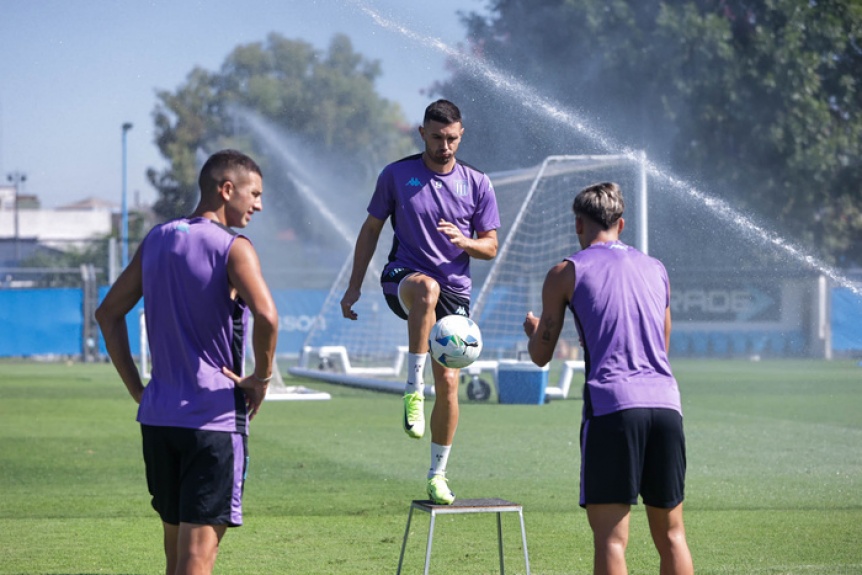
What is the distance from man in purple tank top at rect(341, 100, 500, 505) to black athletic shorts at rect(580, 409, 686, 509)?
85.8 inches

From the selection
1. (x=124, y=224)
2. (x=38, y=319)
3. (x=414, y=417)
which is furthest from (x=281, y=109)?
(x=414, y=417)

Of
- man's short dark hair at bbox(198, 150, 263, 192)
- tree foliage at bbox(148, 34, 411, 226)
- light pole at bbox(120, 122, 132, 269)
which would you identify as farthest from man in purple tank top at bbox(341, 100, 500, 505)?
tree foliage at bbox(148, 34, 411, 226)

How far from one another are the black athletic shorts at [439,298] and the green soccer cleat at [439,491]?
103 cm

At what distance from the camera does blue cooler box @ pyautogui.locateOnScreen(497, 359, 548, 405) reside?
20.0 metres

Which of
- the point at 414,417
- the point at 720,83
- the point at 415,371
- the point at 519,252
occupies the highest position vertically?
the point at 720,83

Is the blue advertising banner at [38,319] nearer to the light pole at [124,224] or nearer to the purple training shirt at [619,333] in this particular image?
the light pole at [124,224]

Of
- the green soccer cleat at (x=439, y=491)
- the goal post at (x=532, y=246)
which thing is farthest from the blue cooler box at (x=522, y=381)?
the green soccer cleat at (x=439, y=491)

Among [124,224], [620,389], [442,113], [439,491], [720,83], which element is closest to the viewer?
Answer: [620,389]

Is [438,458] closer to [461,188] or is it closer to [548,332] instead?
[461,188]

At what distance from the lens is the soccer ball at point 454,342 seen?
23.5 feet

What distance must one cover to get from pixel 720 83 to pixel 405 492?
26.5 m

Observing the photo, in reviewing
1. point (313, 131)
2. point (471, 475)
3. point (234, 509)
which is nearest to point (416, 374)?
point (234, 509)

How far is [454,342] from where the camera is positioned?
7.18 m

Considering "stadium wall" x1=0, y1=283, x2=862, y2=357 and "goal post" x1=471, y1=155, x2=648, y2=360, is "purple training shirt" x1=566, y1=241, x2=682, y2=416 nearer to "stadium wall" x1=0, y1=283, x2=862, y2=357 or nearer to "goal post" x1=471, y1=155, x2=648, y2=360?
"goal post" x1=471, y1=155, x2=648, y2=360
